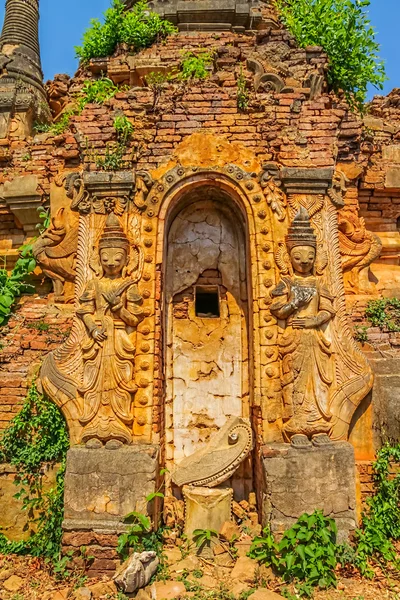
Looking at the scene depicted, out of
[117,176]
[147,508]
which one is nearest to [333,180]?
[117,176]

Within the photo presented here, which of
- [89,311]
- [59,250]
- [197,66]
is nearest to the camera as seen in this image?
[89,311]

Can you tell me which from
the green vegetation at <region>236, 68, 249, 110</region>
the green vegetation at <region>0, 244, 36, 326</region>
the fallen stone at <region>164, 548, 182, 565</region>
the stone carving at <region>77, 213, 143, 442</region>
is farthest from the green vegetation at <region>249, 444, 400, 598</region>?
the green vegetation at <region>236, 68, 249, 110</region>

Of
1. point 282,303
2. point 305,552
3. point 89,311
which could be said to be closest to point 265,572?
point 305,552

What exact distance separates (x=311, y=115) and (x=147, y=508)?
212 inches

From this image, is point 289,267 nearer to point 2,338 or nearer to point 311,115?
point 311,115

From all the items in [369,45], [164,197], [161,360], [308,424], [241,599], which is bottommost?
[241,599]

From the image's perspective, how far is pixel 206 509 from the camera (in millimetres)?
5539

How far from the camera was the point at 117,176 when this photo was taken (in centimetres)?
629

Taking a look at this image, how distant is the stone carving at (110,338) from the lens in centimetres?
556

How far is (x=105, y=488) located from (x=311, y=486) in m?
2.24

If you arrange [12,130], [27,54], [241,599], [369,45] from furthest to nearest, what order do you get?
[27,54] < [12,130] < [369,45] < [241,599]

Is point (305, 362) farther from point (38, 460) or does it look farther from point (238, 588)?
point (38, 460)

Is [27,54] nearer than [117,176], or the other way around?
[117,176]

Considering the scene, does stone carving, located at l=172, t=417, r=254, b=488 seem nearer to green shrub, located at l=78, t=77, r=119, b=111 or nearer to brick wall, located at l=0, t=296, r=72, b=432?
brick wall, located at l=0, t=296, r=72, b=432
